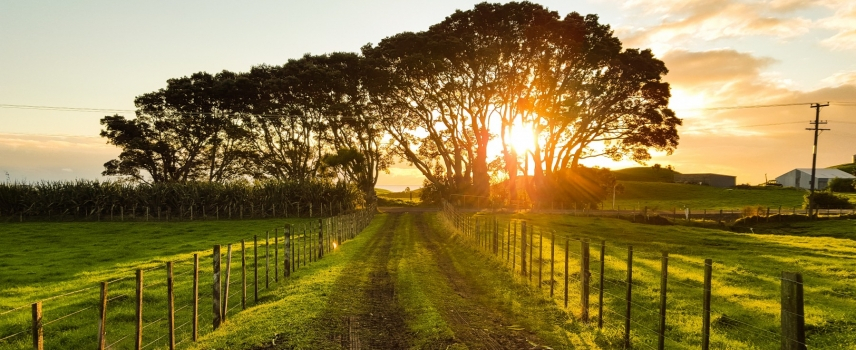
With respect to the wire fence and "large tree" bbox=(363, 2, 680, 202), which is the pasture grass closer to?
the wire fence

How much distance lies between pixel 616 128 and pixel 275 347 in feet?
183

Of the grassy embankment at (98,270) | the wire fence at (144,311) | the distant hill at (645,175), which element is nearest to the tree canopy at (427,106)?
the grassy embankment at (98,270)

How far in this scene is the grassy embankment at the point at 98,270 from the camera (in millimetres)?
13148

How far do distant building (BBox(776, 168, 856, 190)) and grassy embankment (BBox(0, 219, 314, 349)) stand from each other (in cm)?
11781

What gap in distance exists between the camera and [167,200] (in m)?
55.9

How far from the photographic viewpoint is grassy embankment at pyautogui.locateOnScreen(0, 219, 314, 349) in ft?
43.1

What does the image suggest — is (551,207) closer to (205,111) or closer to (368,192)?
(368,192)

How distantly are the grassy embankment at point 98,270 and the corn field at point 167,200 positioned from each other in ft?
17.7

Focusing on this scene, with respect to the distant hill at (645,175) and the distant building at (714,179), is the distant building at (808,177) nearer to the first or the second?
the distant building at (714,179)

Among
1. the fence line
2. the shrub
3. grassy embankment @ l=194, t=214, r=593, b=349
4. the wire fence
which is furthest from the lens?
A: the shrub

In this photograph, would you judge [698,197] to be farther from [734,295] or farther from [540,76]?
[734,295]

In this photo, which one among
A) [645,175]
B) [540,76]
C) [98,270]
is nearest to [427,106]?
[540,76]

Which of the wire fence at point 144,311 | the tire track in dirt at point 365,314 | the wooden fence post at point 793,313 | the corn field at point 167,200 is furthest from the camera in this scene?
the corn field at point 167,200

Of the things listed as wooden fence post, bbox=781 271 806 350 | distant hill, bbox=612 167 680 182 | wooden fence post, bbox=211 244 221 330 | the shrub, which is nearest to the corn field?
wooden fence post, bbox=211 244 221 330
